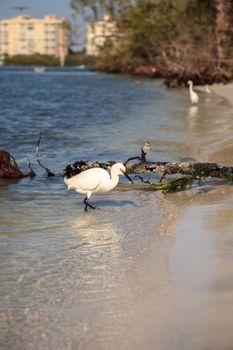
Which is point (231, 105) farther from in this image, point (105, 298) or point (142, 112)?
point (105, 298)

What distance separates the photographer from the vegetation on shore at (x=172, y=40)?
44281 mm

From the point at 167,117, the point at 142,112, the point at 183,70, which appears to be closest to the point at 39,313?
the point at 167,117

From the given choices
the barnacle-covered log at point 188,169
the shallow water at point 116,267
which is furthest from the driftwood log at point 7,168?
the barnacle-covered log at point 188,169

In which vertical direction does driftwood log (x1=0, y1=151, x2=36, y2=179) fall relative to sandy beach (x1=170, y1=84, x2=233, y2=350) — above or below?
below

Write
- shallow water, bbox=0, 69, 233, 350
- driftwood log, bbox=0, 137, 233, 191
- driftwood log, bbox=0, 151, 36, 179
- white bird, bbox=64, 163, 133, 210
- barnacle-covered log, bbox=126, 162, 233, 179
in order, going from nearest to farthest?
shallow water, bbox=0, 69, 233, 350 < white bird, bbox=64, 163, 133, 210 < driftwood log, bbox=0, 137, 233, 191 < barnacle-covered log, bbox=126, 162, 233, 179 < driftwood log, bbox=0, 151, 36, 179

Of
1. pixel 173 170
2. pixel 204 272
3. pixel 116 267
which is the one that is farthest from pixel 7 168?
pixel 204 272

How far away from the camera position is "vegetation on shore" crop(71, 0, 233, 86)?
145 feet

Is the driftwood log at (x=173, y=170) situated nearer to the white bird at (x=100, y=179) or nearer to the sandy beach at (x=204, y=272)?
the sandy beach at (x=204, y=272)

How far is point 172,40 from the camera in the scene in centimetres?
6275

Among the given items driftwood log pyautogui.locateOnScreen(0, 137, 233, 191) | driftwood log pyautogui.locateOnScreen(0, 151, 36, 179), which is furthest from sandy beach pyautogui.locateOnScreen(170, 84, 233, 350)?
driftwood log pyautogui.locateOnScreen(0, 151, 36, 179)

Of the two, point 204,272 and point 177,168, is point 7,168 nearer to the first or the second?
point 177,168

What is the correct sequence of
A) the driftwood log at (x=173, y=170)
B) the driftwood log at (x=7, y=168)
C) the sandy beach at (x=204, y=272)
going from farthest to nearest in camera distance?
1. the driftwood log at (x=7, y=168)
2. the driftwood log at (x=173, y=170)
3. the sandy beach at (x=204, y=272)

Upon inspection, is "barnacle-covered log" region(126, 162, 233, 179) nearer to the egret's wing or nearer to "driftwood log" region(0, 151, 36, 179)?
"driftwood log" region(0, 151, 36, 179)

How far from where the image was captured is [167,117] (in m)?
21.4
